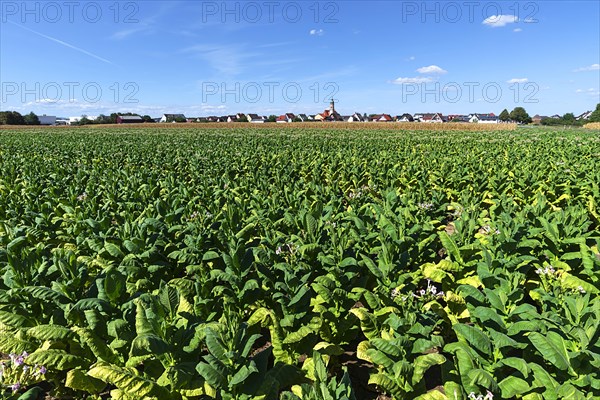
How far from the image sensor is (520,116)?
452ft

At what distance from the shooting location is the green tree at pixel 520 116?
137 m

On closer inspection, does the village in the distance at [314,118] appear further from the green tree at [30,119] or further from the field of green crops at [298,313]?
the field of green crops at [298,313]

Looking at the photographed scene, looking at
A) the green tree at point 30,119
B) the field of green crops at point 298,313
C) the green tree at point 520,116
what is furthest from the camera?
the green tree at point 520,116

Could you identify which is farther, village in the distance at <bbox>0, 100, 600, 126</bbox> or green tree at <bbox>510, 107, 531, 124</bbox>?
green tree at <bbox>510, 107, 531, 124</bbox>

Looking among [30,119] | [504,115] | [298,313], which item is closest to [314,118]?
[504,115]

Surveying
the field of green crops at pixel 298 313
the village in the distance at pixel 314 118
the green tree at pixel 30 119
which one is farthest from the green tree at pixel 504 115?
the green tree at pixel 30 119

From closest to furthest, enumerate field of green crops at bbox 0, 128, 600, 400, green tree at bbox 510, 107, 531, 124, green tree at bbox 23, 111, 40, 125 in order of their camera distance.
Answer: field of green crops at bbox 0, 128, 600, 400 → green tree at bbox 23, 111, 40, 125 → green tree at bbox 510, 107, 531, 124

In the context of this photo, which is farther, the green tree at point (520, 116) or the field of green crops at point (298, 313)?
the green tree at point (520, 116)

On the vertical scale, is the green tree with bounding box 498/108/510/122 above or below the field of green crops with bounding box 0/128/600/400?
above

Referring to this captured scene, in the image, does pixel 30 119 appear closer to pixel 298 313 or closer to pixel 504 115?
pixel 298 313

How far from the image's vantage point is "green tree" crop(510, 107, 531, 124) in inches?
5408

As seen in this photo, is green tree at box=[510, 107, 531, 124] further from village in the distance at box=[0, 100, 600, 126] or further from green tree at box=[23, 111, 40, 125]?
green tree at box=[23, 111, 40, 125]

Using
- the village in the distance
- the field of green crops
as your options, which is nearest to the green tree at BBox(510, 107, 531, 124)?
the village in the distance

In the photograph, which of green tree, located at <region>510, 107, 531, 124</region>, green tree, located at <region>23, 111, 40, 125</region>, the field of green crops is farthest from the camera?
green tree, located at <region>510, 107, 531, 124</region>
